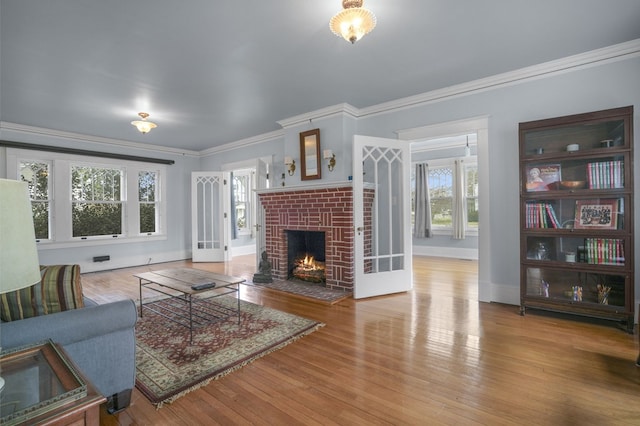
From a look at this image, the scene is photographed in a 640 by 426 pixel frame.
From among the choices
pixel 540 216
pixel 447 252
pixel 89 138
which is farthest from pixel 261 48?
pixel 447 252

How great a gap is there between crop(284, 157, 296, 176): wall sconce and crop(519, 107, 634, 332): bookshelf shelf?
123 inches

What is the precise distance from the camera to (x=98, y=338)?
65.4 inches

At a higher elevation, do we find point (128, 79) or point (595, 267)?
point (128, 79)

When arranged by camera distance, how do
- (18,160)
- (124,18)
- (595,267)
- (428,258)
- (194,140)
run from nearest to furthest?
(124,18) < (595,267) < (18,160) < (194,140) < (428,258)

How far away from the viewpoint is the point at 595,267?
286 cm

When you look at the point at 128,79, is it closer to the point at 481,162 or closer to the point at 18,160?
the point at 18,160

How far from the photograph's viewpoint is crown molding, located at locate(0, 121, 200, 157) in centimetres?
494

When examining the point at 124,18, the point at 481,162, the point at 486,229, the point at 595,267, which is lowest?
the point at 595,267

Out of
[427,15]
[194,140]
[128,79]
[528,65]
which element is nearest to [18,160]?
[194,140]

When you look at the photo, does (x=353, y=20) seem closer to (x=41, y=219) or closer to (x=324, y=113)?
(x=324, y=113)

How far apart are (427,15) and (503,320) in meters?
2.88

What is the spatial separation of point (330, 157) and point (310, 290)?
192cm

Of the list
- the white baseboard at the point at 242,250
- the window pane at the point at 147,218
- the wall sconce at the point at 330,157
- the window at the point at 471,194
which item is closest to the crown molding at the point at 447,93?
the wall sconce at the point at 330,157

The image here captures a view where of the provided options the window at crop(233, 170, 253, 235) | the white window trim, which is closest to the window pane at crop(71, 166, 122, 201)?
the white window trim
